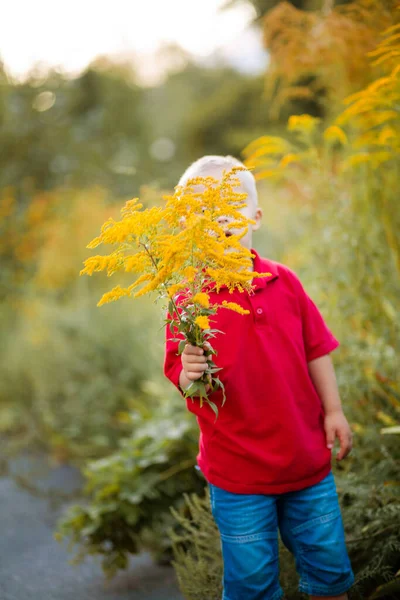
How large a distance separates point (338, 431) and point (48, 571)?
5.61 ft

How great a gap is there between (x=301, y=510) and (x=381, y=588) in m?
0.39

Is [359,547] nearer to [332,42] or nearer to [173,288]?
[173,288]

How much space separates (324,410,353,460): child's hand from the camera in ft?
5.68

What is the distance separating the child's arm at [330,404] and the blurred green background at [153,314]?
0.82 feet

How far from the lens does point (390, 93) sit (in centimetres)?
219

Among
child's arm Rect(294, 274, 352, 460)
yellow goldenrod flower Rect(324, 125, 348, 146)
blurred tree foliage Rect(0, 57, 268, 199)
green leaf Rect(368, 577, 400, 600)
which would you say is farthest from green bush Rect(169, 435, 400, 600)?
blurred tree foliage Rect(0, 57, 268, 199)

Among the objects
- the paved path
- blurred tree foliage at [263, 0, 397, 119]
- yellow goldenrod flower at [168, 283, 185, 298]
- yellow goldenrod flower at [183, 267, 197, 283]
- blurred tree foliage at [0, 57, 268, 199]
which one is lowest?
the paved path

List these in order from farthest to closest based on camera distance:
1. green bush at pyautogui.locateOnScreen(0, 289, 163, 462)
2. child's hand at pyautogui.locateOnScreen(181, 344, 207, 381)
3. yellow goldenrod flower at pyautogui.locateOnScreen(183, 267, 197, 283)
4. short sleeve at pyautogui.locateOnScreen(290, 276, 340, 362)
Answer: green bush at pyautogui.locateOnScreen(0, 289, 163, 462) → short sleeve at pyautogui.locateOnScreen(290, 276, 340, 362) → child's hand at pyautogui.locateOnScreen(181, 344, 207, 381) → yellow goldenrod flower at pyautogui.locateOnScreen(183, 267, 197, 283)

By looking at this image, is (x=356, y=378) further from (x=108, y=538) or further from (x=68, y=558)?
(x=68, y=558)

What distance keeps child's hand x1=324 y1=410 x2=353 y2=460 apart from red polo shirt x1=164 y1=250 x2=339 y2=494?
5 centimetres

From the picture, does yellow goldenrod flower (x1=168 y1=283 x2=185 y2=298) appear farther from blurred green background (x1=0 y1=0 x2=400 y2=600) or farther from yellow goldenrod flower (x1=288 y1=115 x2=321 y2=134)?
yellow goldenrod flower (x1=288 y1=115 x2=321 y2=134)

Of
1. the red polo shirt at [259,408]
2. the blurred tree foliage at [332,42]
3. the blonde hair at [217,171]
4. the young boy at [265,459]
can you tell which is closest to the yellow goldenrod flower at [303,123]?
the blurred tree foliage at [332,42]

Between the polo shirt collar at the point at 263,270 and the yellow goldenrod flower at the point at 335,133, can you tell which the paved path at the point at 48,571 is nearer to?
the polo shirt collar at the point at 263,270

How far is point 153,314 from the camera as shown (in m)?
4.34
